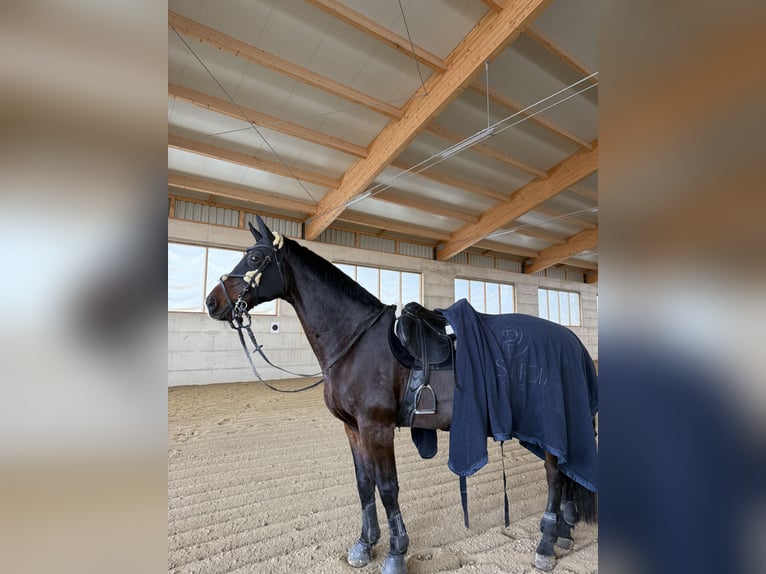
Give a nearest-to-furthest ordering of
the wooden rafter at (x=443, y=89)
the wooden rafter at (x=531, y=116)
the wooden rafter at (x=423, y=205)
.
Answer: the wooden rafter at (x=443, y=89) < the wooden rafter at (x=531, y=116) < the wooden rafter at (x=423, y=205)

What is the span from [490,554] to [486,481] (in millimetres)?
951

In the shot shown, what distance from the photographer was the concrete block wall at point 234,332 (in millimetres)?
6488

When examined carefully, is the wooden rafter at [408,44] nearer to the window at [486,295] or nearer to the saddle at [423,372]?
the saddle at [423,372]

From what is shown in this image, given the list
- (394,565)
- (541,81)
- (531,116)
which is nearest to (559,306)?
(531,116)

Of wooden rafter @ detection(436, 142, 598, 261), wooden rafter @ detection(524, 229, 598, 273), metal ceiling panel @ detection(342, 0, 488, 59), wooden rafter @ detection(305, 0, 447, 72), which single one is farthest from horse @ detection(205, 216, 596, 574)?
wooden rafter @ detection(524, 229, 598, 273)

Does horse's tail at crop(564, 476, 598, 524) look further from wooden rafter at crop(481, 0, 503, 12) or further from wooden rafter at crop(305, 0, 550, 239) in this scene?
wooden rafter at crop(481, 0, 503, 12)

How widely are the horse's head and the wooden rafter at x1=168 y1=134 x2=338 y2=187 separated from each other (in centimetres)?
420

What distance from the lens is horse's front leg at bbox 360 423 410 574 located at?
164 centimetres

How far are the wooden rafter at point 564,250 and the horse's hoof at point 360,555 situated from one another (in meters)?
9.75

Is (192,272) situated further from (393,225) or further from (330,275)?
(330,275)

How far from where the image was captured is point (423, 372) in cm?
177

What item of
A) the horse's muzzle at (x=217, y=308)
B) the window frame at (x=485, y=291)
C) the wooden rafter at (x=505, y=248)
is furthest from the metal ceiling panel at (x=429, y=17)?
the window frame at (x=485, y=291)
